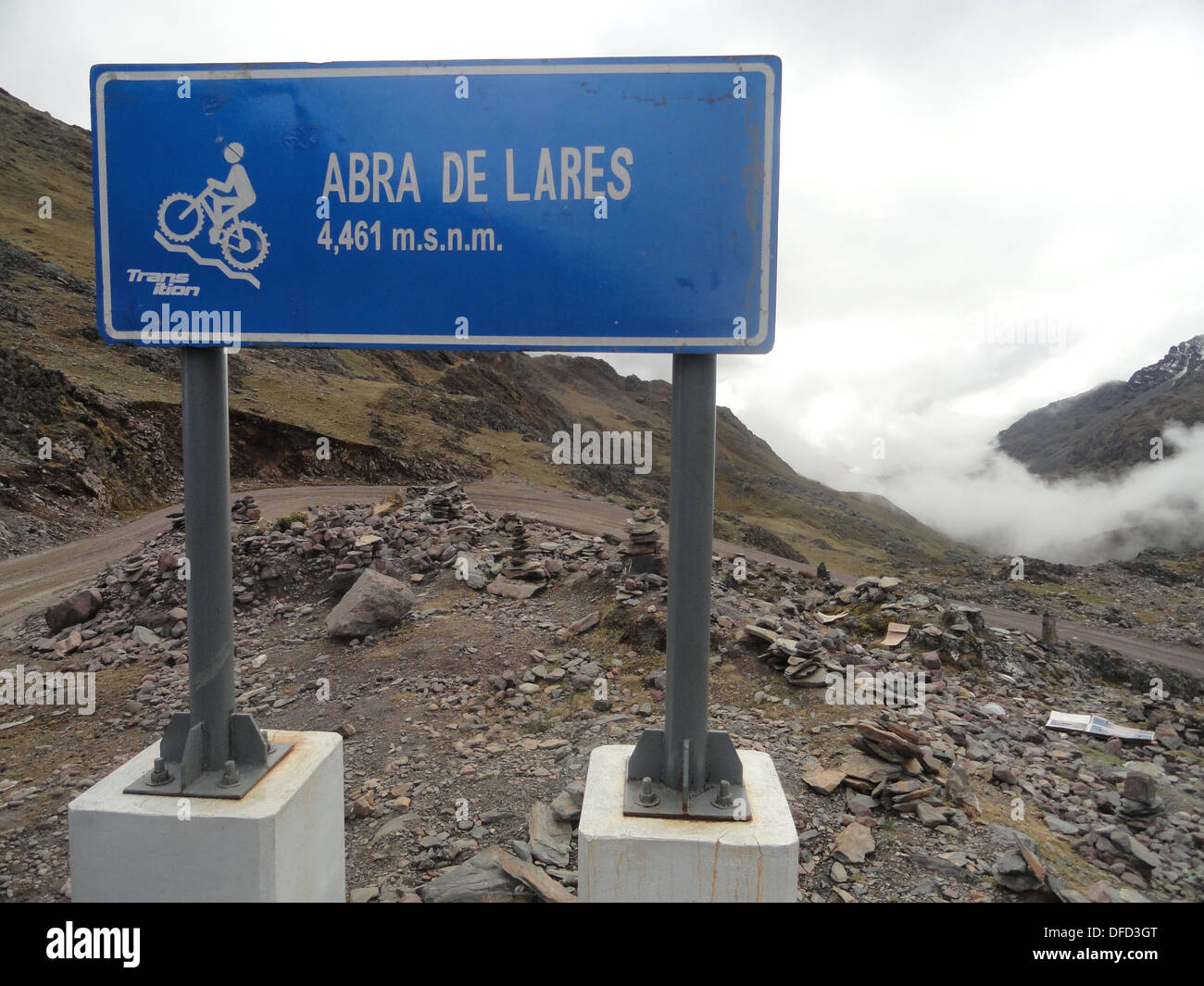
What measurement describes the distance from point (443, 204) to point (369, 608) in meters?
6.86

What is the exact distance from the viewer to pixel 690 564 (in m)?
2.43

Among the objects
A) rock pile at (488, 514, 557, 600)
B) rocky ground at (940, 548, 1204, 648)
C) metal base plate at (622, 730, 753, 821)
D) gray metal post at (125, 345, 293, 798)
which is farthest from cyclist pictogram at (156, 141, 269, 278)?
rocky ground at (940, 548, 1204, 648)

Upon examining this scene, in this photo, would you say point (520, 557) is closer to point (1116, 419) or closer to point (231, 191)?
point (231, 191)

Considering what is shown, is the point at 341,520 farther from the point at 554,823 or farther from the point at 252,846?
the point at 252,846

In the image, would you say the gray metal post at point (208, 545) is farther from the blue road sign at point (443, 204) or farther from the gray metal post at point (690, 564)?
the gray metal post at point (690, 564)

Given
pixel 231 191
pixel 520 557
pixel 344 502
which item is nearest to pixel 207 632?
pixel 231 191

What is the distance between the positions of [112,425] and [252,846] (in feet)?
83.2

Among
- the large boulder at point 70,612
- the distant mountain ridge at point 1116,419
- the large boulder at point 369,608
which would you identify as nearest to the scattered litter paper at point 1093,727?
the large boulder at point 369,608

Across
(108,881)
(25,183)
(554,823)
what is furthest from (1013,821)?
(25,183)

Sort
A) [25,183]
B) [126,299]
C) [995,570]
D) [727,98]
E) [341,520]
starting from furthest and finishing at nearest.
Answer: [25,183] → [995,570] → [341,520] → [126,299] → [727,98]

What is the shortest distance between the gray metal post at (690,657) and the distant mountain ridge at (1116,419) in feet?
267

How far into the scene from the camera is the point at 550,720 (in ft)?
20.7

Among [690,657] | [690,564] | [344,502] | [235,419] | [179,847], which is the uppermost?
[235,419]

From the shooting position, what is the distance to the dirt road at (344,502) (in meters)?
14.3
